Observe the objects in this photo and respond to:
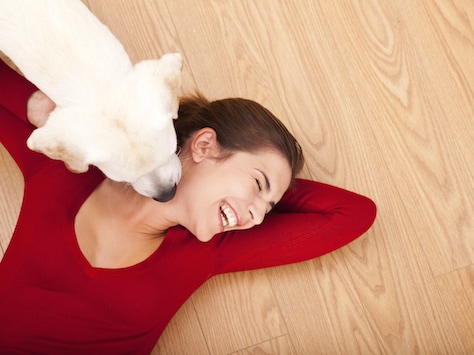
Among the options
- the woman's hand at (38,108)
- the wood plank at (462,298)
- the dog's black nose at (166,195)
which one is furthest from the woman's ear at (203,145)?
the wood plank at (462,298)

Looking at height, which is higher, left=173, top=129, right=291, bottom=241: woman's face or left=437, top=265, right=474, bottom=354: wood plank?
left=173, top=129, right=291, bottom=241: woman's face

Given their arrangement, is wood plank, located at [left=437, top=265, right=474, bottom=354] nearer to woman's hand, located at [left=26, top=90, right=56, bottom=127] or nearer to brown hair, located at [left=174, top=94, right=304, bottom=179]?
Answer: brown hair, located at [left=174, top=94, right=304, bottom=179]

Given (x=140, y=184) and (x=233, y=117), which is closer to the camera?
(x=140, y=184)

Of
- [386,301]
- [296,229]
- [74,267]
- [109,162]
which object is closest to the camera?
[109,162]

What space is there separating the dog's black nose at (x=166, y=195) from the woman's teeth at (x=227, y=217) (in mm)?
139

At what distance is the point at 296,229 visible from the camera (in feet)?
4.66

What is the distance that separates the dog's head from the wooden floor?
490 millimetres

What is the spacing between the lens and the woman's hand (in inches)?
48.7

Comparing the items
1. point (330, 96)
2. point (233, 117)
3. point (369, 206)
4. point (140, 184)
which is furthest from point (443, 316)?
point (140, 184)

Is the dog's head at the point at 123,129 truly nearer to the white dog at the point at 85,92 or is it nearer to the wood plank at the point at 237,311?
the white dog at the point at 85,92

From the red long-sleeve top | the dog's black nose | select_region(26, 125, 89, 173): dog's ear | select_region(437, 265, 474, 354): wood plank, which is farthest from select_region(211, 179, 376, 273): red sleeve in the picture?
select_region(26, 125, 89, 173): dog's ear

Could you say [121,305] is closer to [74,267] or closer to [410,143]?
[74,267]

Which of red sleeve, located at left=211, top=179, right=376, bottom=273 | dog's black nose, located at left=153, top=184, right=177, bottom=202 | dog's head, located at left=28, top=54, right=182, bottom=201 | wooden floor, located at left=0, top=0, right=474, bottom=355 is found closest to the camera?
dog's head, located at left=28, top=54, right=182, bottom=201

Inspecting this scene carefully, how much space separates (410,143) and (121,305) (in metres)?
1.05
